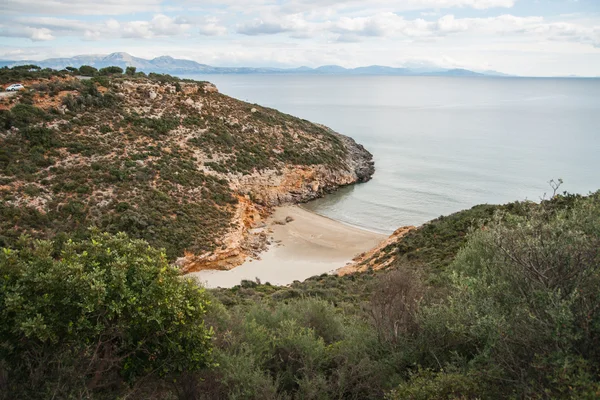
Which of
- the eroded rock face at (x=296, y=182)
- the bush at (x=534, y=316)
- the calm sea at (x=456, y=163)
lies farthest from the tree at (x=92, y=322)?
the calm sea at (x=456, y=163)

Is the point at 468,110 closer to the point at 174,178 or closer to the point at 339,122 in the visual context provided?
the point at 339,122

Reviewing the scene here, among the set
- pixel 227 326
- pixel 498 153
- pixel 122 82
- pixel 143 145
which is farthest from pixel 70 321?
pixel 498 153

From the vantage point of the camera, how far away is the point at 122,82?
36812 mm

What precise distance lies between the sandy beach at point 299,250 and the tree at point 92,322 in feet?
43.2

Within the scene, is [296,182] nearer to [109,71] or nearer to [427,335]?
[109,71]

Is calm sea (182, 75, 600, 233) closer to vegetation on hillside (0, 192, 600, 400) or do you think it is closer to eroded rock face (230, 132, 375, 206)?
eroded rock face (230, 132, 375, 206)

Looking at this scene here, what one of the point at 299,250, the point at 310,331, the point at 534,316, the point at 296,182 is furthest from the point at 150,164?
the point at 534,316

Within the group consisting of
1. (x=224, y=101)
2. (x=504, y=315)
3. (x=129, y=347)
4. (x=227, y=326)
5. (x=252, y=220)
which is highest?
(x=224, y=101)

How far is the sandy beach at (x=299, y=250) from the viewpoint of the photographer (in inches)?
902

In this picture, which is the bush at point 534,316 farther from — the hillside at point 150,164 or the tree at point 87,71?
the tree at point 87,71

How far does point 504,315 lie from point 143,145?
29.8 m

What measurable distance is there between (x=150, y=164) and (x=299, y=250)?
41.6 ft

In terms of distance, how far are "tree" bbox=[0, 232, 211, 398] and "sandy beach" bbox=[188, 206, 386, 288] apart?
43.2 ft

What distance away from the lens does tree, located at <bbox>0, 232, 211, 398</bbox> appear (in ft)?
19.9
